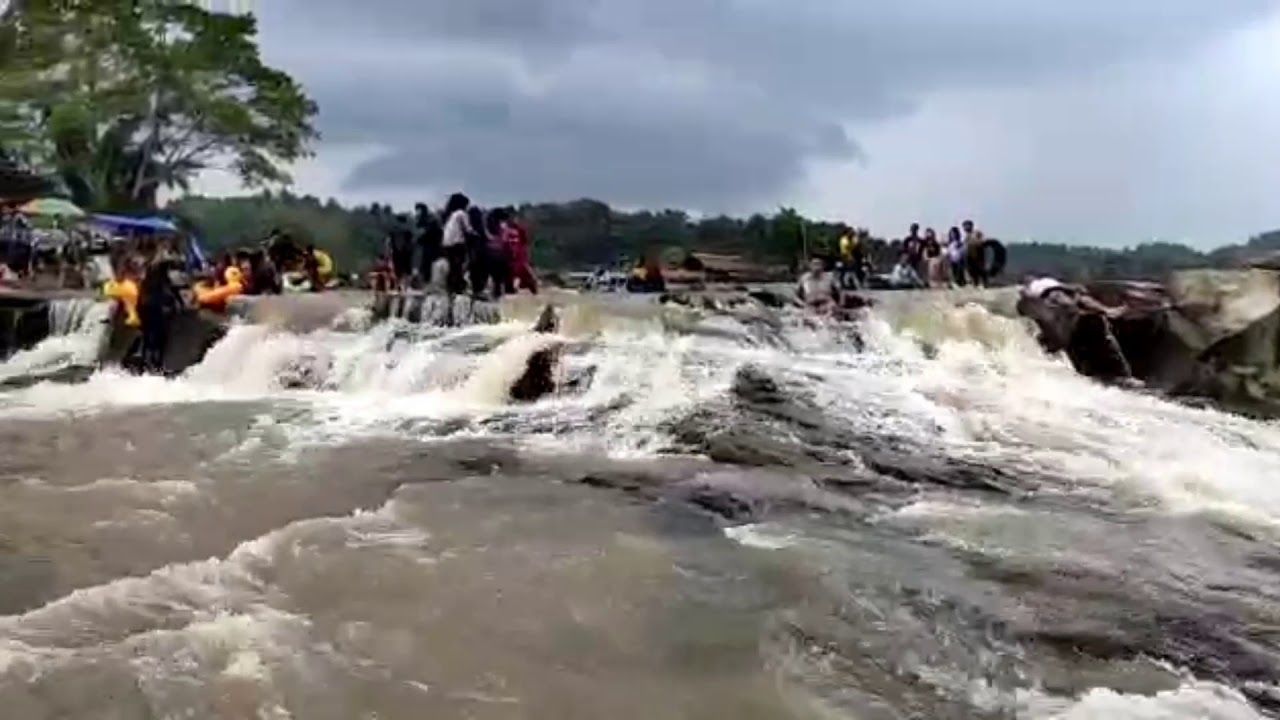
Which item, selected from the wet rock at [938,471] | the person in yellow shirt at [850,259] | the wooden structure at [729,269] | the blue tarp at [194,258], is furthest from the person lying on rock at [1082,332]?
the blue tarp at [194,258]

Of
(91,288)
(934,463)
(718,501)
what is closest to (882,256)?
(91,288)

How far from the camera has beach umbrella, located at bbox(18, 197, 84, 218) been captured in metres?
22.5

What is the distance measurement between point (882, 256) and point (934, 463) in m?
17.7

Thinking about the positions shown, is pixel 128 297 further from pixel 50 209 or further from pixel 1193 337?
pixel 1193 337

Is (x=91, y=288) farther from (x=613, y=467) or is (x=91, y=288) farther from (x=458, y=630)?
(x=458, y=630)

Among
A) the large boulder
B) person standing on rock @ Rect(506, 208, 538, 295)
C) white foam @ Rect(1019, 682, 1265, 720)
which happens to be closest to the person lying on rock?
the large boulder

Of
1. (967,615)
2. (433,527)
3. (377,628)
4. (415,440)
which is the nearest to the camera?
(377,628)

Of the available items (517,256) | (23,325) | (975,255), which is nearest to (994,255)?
(975,255)

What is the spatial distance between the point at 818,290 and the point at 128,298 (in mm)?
7891

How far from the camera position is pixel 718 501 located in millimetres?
7008

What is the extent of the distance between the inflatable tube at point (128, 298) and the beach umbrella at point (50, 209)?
29.0 feet

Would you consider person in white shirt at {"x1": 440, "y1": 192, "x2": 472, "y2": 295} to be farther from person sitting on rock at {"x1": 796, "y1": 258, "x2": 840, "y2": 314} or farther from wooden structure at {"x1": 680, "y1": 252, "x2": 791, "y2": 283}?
wooden structure at {"x1": 680, "y1": 252, "x2": 791, "y2": 283}

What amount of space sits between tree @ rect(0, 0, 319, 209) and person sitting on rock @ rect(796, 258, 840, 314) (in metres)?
18.0

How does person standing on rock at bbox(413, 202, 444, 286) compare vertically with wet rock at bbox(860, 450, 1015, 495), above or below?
above
